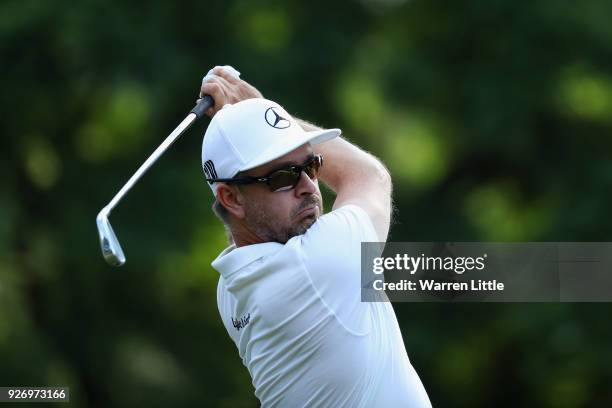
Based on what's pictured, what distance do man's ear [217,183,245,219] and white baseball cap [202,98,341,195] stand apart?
3 centimetres

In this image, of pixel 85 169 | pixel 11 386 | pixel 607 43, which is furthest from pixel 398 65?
pixel 11 386

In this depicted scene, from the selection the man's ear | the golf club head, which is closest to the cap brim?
the man's ear

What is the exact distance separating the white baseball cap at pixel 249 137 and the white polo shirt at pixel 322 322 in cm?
26

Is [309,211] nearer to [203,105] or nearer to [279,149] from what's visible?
[279,149]

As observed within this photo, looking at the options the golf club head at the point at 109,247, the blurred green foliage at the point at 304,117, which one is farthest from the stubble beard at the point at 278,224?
the blurred green foliage at the point at 304,117

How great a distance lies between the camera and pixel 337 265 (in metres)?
3.85

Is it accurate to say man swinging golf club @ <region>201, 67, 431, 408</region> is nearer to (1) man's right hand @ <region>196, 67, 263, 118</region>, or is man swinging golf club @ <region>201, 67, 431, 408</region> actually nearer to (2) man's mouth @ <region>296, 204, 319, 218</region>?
(2) man's mouth @ <region>296, 204, 319, 218</region>

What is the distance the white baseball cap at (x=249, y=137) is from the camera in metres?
3.93

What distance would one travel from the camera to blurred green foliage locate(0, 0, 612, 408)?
13.4m

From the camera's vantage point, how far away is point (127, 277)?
13.8 metres

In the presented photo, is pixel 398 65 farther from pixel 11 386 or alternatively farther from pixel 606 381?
pixel 11 386

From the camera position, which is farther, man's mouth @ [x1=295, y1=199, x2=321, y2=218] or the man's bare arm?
the man's bare arm

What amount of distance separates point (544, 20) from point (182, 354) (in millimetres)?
5679

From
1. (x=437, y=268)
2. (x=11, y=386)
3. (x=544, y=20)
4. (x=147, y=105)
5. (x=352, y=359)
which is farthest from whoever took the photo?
(x=544, y=20)
